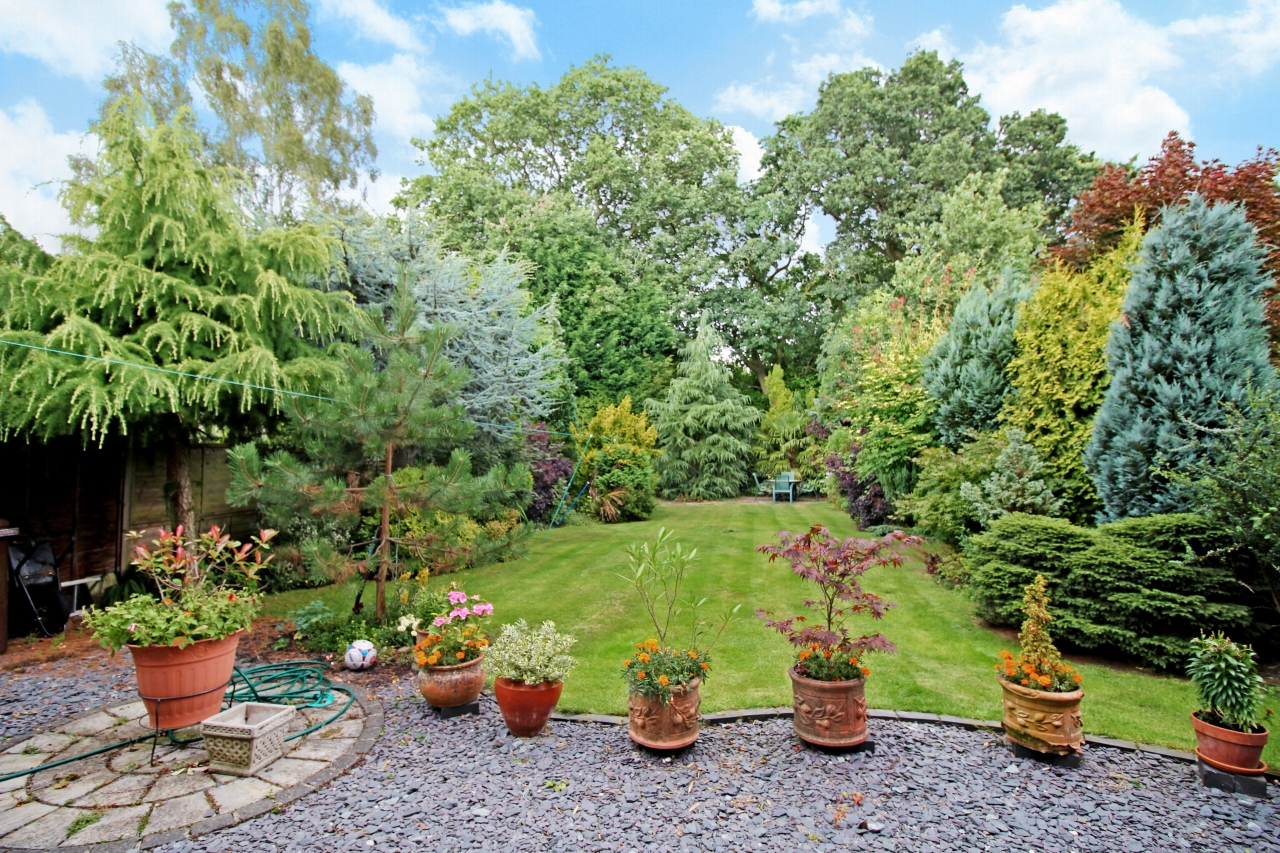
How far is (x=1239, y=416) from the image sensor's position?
4234 millimetres

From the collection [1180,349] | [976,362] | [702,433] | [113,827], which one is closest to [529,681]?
[113,827]

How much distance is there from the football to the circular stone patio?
0.79 meters

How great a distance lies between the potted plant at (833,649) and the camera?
3434 mm

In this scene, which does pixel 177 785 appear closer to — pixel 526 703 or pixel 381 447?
pixel 526 703

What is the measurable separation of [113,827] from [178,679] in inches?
26.3

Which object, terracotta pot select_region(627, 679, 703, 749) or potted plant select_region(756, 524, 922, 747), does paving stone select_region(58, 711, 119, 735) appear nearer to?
terracotta pot select_region(627, 679, 703, 749)

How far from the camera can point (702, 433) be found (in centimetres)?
1708

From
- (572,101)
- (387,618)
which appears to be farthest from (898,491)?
(572,101)

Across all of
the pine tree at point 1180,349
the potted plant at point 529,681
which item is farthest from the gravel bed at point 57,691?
the pine tree at point 1180,349

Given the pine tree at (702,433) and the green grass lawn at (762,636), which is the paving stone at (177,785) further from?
the pine tree at (702,433)

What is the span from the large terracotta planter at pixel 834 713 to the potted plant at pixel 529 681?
136 cm

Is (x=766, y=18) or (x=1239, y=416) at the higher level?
(x=766, y=18)

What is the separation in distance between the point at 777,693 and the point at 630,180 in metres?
19.1

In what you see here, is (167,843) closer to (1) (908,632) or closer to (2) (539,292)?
(1) (908,632)
